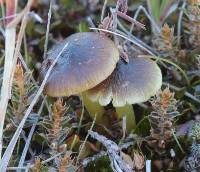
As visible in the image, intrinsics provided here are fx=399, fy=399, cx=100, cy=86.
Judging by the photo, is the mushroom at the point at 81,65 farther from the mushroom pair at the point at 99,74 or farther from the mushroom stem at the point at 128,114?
the mushroom stem at the point at 128,114

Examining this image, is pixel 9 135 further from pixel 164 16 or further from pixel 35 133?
pixel 164 16

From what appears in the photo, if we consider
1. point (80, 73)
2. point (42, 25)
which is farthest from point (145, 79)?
point (42, 25)

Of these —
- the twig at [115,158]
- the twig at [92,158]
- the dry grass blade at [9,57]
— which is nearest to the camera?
the dry grass blade at [9,57]

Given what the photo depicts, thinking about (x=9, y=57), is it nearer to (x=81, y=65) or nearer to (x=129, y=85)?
(x=81, y=65)

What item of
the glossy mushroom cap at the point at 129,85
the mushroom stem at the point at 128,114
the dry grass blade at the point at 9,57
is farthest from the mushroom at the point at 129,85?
the dry grass blade at the point at 9,57

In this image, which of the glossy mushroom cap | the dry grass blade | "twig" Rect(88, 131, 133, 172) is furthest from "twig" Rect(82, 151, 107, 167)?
the dry grass blade

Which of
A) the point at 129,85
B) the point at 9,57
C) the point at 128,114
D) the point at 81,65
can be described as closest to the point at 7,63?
the point at 9,57

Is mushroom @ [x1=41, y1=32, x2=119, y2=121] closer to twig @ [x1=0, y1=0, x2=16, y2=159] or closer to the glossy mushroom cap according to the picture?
the glossy mushroom cap
